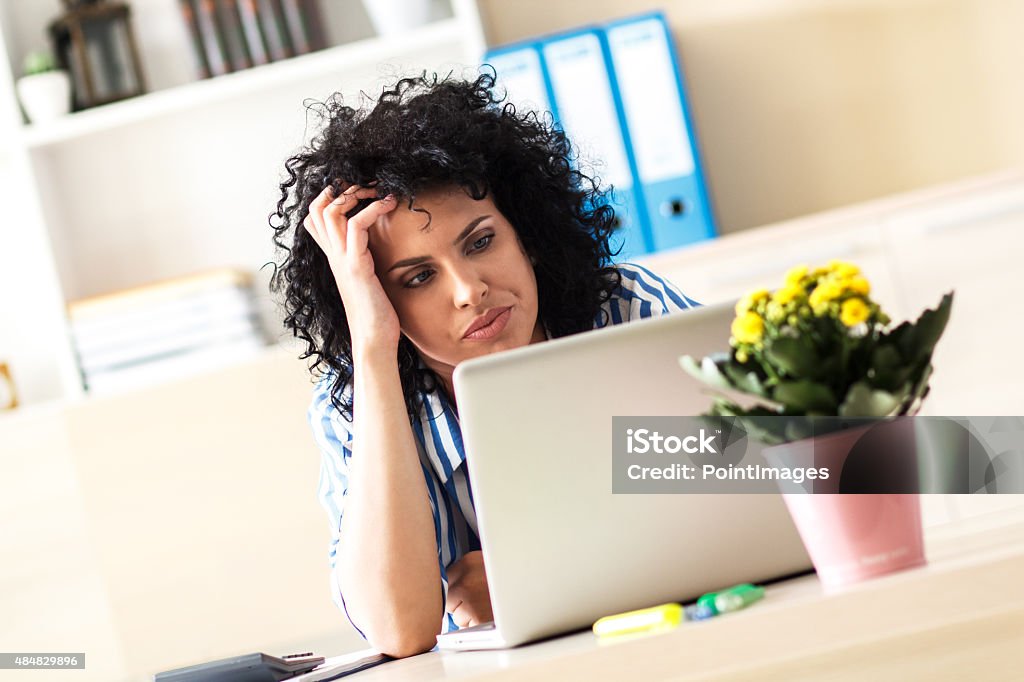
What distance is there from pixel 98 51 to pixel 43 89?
0.16m

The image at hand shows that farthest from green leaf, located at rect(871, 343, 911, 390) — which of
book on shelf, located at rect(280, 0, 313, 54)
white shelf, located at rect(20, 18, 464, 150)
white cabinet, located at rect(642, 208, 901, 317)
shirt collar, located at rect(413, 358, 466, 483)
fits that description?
book on shelf, located at rect(280, 0, 313, 54)

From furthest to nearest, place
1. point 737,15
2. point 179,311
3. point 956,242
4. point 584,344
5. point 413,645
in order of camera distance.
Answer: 1. point 737,15
2. point 179,311
3. point 956,242
4. point 413,645
5. point 584,344

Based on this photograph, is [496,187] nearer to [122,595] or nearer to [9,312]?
[122,595]

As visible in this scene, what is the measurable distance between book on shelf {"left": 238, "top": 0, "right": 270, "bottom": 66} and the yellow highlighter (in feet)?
6.28

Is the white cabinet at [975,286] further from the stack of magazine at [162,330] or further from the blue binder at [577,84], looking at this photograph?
the stack of magazine at [162,330]

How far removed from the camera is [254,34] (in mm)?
2428

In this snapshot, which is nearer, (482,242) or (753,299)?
(753,299)

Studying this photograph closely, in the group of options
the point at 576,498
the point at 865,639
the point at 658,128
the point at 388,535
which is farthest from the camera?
the point at 658,128

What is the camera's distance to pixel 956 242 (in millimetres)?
2184

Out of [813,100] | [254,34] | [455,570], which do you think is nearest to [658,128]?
[813,100]

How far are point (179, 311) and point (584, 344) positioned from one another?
5.49ft

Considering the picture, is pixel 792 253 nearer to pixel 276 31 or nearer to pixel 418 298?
pixel 418 298

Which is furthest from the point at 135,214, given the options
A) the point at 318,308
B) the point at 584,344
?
the point at 584,344

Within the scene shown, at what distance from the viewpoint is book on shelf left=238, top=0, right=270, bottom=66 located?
2414mm
